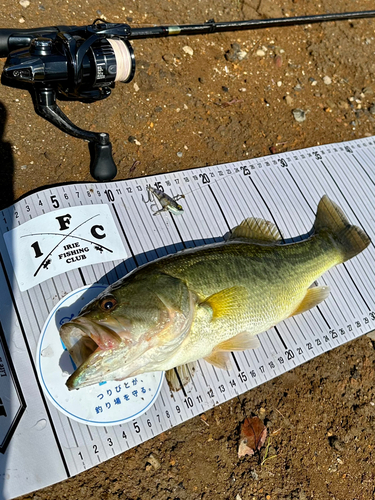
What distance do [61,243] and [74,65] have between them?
4.56 feet

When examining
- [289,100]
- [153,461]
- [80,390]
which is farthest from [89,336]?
[289,100]

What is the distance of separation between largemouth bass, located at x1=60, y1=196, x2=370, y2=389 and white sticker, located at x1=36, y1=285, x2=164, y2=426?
296 mm

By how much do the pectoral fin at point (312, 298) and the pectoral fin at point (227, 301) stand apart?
2.28 feet

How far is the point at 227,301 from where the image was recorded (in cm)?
263

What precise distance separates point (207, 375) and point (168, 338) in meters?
0.93

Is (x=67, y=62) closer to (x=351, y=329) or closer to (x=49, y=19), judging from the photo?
(x=49, y=19)

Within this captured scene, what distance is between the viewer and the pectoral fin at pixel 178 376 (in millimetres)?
2994

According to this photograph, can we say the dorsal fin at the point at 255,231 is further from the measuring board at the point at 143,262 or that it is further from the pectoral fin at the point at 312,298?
the pectoral fin at the point at 312,298

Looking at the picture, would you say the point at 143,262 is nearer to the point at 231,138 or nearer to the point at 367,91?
the point at 231,138

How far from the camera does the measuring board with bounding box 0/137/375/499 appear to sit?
2.70 metres

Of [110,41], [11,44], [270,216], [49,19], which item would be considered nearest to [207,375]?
[270,216]

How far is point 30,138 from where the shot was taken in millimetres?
3412

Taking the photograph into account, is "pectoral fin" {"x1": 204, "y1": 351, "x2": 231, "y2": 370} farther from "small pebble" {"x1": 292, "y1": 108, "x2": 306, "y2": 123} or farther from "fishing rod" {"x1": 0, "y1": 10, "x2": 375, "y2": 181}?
"small pebble" {"x1": 292, "y1": 108, "x2": 306, "y2": 123}

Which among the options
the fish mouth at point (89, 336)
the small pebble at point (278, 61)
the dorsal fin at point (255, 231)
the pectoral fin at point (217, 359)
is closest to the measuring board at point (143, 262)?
the pectoral fin at point (217, 359)
